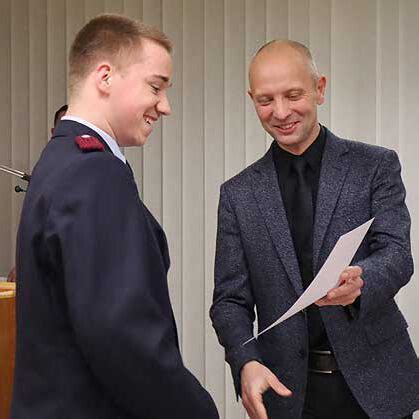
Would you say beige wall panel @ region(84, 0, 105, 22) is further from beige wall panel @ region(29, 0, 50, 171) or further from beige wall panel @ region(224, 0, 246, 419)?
beige wall panel @ region(224, 0, 246, 419)

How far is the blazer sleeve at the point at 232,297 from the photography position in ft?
5.53

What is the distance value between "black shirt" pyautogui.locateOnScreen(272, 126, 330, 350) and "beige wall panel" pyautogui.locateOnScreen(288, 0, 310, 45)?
4.58 ft

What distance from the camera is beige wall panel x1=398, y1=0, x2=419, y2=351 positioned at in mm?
2973

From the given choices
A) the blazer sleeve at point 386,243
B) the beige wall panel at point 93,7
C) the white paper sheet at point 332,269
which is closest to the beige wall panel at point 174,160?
the beige wall panel at point 93,7

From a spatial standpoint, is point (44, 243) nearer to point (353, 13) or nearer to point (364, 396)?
point (364, 396)

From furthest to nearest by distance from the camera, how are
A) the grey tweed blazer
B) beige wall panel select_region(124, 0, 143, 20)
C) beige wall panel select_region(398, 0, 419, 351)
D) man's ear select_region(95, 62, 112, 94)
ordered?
→ beige wall panel select_region(124, 0, 143, 20) → beige wall panel select_region(398, 0, 419, 351) → the grey tweed blazer → man's ear select_region(95, 62, 112, 94)

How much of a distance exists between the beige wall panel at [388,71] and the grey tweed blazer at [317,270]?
1264mm

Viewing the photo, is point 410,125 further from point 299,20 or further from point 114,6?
point 114,6

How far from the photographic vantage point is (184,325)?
3.49 m

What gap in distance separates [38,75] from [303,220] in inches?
92.4

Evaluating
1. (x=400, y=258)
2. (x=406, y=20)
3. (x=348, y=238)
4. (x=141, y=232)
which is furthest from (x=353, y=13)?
(x=141, y=232)

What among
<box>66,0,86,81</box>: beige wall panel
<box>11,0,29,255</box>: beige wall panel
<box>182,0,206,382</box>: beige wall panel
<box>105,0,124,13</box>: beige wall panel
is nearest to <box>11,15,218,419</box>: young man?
<box>182,0,206,382</box>: beige wall panel

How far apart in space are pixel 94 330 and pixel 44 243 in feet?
0.48

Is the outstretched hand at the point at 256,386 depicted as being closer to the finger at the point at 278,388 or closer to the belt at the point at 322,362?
the finger at the point at 278,388
